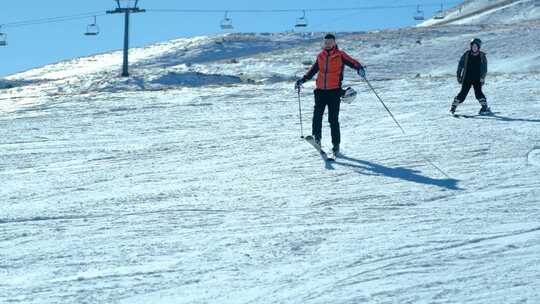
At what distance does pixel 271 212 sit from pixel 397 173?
2287mm

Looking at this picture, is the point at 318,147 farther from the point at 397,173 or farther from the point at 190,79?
the point at 190,79

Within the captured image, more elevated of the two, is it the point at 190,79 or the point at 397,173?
the point at 397,173

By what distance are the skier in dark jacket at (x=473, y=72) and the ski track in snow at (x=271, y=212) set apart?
63 cm

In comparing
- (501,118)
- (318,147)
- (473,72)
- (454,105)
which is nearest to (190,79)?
(454,105)

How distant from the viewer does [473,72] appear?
1360 cm

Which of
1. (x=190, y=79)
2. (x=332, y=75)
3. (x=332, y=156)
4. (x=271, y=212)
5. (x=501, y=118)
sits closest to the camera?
(x=271, y=212)

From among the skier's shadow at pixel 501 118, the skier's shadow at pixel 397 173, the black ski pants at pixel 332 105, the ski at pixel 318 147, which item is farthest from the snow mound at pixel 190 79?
the skier's shadow at pixel 397 173

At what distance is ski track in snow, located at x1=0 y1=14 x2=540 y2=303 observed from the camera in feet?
16.6

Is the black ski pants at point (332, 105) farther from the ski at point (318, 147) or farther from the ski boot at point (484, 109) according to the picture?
the ski boot at point (484, 109)

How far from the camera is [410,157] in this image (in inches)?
387

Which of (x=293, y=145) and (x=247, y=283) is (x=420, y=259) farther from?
(x=293, y=145)

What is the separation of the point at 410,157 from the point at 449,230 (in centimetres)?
371

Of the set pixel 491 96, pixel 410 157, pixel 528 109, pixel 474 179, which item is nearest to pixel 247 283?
pixel 474 179

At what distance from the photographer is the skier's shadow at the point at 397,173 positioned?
26.5 ft
